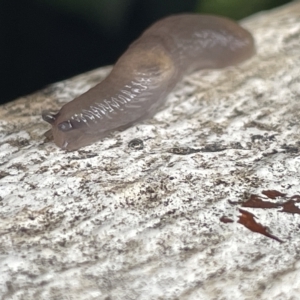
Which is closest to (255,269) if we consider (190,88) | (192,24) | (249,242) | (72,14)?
(249,242)

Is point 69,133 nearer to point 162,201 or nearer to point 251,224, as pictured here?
point 162,201

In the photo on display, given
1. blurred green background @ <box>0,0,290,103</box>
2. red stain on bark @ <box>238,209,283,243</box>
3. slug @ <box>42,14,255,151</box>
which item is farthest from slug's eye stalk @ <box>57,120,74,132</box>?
blurred green background @ <box>0,0,290,103</box>

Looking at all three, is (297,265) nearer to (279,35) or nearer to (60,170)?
(60,170)

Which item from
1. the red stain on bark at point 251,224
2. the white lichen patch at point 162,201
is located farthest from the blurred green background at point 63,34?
the red stain on bark at point 251,224

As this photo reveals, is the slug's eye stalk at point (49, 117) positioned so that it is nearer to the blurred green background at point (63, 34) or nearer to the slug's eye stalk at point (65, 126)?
the slug's eye stalk at point (65, 126)

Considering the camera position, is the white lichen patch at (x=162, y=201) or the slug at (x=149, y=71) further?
the slug at (x=149, y=71)

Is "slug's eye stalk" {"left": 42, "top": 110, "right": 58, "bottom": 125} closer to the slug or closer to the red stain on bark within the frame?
the slug

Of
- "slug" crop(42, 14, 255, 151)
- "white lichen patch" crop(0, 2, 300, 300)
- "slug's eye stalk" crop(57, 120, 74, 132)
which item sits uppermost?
"slug" crop(42, 14, 255, 151)

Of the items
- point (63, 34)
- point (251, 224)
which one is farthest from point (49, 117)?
point (63, 34)
